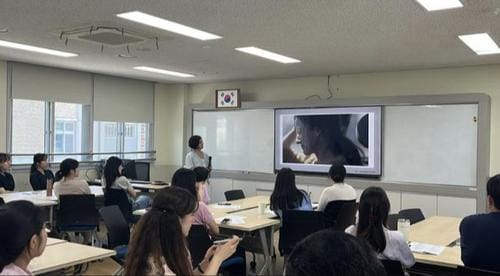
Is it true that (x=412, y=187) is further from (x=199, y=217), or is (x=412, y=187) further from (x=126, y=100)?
(x=126, y=100)

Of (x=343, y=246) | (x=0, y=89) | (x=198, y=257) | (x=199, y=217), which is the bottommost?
(x=198, y=257)

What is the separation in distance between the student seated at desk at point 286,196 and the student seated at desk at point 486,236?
201 centimetres

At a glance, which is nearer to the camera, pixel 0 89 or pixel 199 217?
pixel 199 217

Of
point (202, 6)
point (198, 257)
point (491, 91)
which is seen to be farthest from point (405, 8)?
point (491, 91)

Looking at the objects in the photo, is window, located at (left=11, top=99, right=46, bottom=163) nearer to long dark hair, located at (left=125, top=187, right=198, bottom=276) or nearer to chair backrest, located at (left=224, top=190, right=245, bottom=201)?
chair backrest, located at (left=224, top=190, right=245, bottom=201)

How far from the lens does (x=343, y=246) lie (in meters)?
0.85

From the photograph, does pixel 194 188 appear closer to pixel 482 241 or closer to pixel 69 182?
pixel 482 241

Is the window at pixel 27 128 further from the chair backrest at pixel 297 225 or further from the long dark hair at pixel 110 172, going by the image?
the chair backrest at pixel 297 225

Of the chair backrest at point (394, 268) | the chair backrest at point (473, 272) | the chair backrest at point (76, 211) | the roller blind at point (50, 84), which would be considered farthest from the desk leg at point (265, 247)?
the roller blind at point (50, 84)

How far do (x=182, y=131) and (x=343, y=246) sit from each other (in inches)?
358

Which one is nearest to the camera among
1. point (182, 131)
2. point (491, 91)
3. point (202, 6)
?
point (202, 6)

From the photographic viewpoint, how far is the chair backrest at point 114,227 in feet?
12.9

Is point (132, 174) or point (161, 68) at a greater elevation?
point (161, 68)

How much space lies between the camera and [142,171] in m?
8.83
